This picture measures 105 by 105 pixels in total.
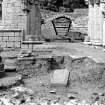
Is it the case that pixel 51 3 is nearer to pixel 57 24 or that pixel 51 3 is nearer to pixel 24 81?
pixel 57 24

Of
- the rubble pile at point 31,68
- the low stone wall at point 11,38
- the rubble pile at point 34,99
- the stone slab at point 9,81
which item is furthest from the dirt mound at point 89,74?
the low stone wall at point 11,38

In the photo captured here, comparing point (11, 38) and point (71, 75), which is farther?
point (11, 38)

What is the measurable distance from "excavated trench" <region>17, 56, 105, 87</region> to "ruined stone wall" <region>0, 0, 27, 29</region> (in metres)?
5.14

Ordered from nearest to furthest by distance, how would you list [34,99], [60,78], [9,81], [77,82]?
[34,99] → [9,81] → [60,78] → [77,82]

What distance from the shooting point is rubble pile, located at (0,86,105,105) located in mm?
6152

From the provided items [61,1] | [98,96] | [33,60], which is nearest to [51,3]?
[61,1]

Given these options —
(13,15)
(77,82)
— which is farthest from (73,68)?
(13,15)

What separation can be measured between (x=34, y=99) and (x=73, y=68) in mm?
2563

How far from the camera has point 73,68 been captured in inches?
337

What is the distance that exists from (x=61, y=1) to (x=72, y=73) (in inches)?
1490

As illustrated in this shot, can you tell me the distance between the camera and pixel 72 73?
26.9 feet

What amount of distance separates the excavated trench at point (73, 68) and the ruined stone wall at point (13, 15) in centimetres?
514

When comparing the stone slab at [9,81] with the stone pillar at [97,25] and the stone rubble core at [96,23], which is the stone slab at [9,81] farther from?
the stone pillar at [97,25]

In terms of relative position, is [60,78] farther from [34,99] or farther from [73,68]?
[34,99]
